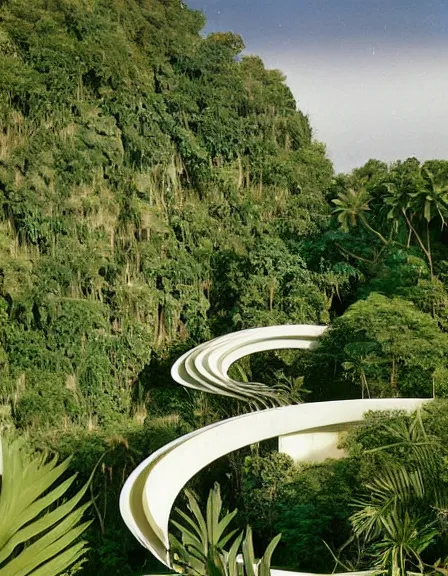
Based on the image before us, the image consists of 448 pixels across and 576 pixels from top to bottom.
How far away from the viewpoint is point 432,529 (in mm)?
6766

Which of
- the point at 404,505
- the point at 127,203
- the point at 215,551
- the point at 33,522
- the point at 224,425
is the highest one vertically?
the point at 127,203

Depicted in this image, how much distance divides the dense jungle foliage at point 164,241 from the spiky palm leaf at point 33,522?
10.6 metres

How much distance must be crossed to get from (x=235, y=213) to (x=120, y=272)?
374 cm

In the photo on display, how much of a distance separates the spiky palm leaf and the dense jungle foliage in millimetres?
10610

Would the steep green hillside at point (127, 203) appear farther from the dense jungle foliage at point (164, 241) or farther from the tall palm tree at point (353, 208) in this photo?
the tall palm tree at point (353, 208)

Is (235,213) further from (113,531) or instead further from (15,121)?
(113,531)

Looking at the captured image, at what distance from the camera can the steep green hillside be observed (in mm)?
16188

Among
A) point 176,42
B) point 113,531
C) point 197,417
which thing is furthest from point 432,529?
point 176,42

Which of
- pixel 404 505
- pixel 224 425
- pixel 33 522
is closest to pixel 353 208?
pixel 224 425

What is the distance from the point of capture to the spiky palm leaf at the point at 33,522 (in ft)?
5.86

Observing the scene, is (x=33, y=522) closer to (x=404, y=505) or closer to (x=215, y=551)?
(x=215, y=551)

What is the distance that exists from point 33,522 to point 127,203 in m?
16.5

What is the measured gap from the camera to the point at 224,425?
9977 mm

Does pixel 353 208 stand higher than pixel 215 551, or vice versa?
pixel 353 208
